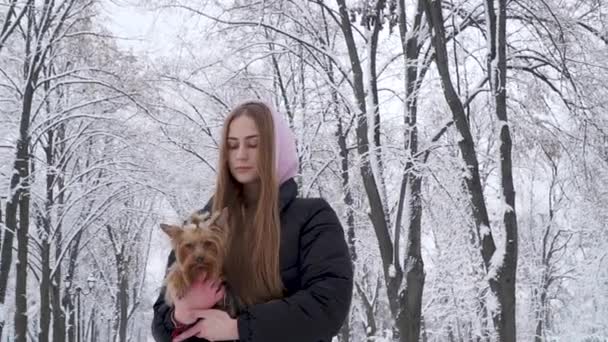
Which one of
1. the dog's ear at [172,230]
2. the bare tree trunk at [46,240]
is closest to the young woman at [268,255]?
the dog's ear at [172,230]

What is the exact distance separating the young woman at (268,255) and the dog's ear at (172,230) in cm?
17

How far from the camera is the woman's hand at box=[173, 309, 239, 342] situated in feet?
7.62

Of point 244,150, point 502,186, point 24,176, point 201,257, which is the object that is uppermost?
point 24,176

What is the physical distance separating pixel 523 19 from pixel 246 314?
33.2ft

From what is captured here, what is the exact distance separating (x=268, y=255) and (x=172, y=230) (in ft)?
1.69

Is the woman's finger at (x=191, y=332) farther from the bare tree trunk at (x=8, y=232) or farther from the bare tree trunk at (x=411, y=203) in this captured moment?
the bare tree trunk at (x=8, y=232)

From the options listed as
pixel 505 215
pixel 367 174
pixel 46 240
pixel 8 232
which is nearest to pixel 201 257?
pixel 505 215

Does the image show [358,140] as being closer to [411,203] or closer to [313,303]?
[411,203]

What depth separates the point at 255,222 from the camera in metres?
2.58

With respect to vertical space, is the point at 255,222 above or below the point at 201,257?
above

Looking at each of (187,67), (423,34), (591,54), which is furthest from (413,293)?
(187,67)

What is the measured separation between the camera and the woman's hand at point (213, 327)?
7.62 feet

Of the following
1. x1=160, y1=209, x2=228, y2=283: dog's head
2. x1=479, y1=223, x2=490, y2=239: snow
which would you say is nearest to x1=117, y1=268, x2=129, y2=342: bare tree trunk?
x1=479, y1=223, x2=490, y2=239: snow

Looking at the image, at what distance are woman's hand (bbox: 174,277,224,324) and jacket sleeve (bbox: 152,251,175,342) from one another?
11 centimetres
